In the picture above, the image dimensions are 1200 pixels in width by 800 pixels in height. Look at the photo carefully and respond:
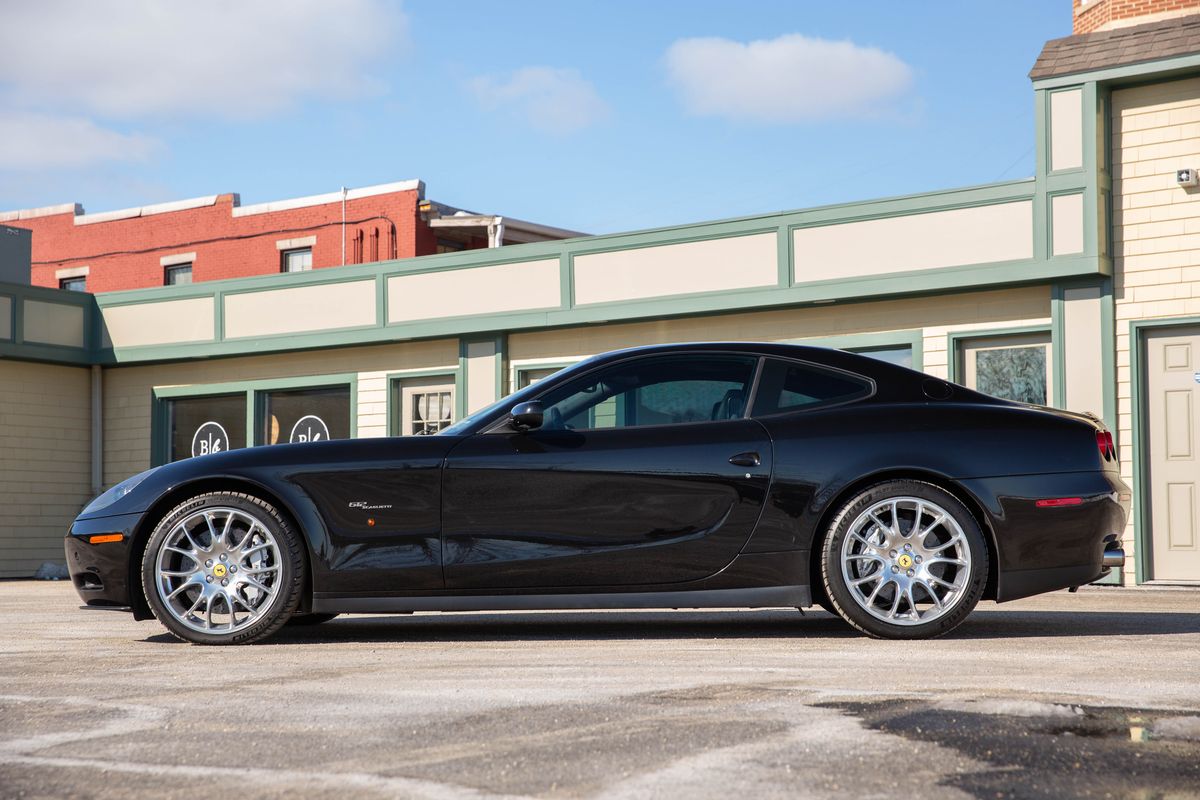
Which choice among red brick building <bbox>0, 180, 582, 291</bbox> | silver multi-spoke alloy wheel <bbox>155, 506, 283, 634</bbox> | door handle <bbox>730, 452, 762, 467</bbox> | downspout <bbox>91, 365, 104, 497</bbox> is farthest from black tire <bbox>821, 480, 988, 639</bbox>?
red brick building <bbox>0, 180, 582, 291</bbox>

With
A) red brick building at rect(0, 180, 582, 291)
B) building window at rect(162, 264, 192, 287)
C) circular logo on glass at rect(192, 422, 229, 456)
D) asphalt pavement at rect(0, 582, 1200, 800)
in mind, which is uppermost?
red brick building at rect(0, 180, 582, 291)

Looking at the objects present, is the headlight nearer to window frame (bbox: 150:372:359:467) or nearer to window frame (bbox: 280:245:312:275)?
window frame (bbox: 150:372:359:467)

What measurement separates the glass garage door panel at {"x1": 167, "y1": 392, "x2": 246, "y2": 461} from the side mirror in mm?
13216

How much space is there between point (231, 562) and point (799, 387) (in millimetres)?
2694

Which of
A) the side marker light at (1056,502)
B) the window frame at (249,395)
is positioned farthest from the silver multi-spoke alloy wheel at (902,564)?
the window frame at (249,395)

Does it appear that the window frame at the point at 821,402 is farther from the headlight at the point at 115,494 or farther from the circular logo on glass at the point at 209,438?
the circular logo on glass at the point at 209,438

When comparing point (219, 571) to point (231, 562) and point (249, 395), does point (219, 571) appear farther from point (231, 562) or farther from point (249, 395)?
point (249, 395)

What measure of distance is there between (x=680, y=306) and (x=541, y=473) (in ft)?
29.8

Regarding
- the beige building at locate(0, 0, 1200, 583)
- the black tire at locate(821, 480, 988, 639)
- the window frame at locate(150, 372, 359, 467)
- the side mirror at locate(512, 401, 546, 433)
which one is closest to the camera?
the black tire at locate(821, 480, 988, 639)

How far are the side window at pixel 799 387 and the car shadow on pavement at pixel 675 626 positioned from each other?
1.06 metres

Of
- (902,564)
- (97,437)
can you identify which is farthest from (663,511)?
(97,437)

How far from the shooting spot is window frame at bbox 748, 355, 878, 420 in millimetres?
6293

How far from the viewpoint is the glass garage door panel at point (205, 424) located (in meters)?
18.8

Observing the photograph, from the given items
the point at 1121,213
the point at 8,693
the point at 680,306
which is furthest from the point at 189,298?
the point at 8,693
